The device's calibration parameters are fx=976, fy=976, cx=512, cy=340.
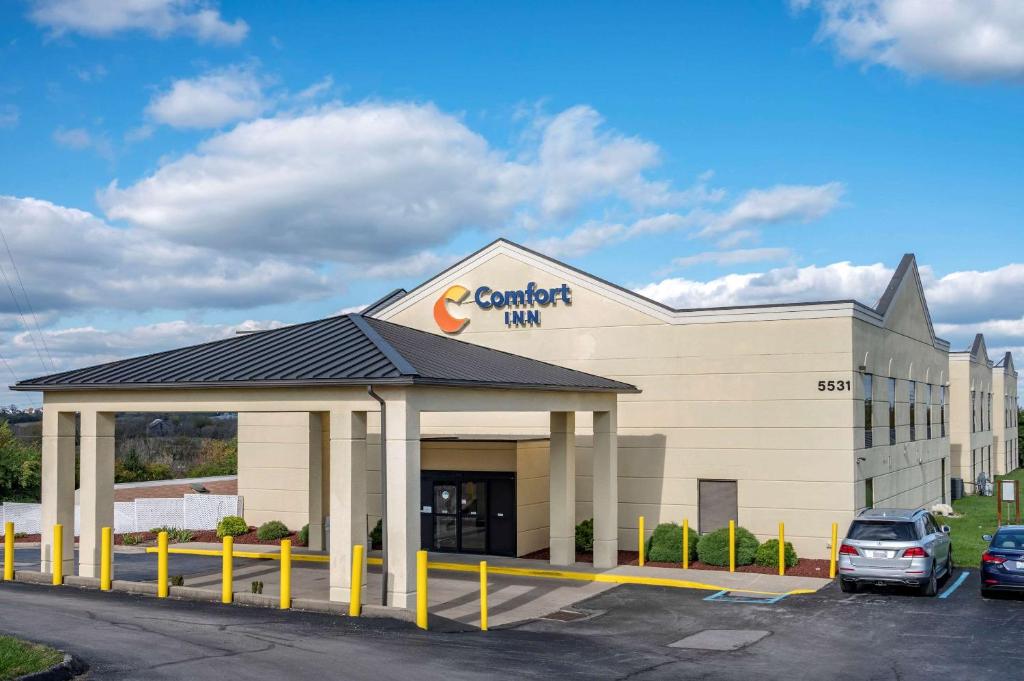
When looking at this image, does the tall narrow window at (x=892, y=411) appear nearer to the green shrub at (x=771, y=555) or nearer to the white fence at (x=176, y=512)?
the green shrub at (x=771, y=555)

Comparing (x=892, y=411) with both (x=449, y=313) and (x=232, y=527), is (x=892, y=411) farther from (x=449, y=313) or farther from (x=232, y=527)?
(x=232, y=527)

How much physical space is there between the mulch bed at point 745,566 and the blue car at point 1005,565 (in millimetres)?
4057

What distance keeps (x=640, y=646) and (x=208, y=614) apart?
7.43 meters

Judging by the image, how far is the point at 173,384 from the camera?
19156 millimetres

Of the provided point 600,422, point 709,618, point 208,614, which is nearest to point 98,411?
point 208,614

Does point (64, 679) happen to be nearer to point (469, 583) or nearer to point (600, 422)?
point (469, 583)

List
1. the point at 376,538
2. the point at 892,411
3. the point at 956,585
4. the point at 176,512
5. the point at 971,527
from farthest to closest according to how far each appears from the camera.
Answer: the point at 176,512, the point at 971,527, the point at 892,411, the point at 376,538, the point at 956,585

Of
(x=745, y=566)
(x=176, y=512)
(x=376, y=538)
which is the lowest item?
(x=745, y=566)

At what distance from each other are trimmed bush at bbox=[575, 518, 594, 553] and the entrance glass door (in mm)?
3321

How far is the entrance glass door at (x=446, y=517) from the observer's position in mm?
26438

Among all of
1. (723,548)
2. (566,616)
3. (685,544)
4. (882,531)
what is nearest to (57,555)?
(566,616)

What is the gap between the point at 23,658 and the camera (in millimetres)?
12312

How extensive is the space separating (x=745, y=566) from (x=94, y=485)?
1495 centimetres

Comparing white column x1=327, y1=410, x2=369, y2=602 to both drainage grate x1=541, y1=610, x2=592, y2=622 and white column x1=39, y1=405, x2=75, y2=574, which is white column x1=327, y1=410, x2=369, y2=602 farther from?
white column x1=39, y1=405, x2=75, y2=574
